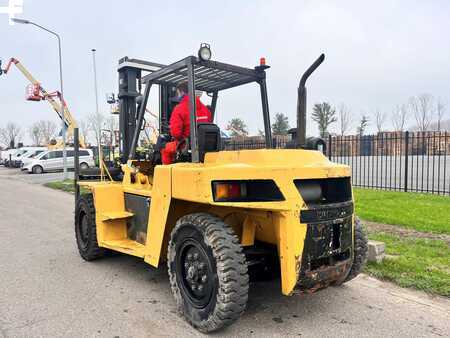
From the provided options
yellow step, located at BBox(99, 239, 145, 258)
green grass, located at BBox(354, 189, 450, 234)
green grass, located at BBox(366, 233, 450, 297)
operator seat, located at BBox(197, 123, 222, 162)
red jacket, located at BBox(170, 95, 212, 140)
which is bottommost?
green grass, located at BBox(366, 233, 450, 297)

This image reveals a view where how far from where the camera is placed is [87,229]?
553 cm

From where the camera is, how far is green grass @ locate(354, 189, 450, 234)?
7059 mm

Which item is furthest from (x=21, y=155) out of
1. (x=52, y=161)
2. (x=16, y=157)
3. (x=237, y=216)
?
(x=237, y=216)

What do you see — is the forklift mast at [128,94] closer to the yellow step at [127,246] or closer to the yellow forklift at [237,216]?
the yellow forklift at [237,216]

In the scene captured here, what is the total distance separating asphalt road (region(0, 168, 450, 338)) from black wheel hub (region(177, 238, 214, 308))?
282 millimetres

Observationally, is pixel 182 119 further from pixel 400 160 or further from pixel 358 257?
pixel 400 160

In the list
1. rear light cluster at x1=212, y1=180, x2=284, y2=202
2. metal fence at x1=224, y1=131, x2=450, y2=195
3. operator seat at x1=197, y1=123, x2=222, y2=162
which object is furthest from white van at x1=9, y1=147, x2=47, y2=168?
rear light cluster at x1=212, y1=180, x2=284, y2=202

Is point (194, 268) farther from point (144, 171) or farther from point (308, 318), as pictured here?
point (144, 171)

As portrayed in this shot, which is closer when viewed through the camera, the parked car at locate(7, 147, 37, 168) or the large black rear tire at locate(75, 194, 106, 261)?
the large black rear tire at locate(75, 194, 106, 261)

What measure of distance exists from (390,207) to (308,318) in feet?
19.1

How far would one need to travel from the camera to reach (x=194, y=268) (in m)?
3.59

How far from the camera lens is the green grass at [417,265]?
445 centimetres

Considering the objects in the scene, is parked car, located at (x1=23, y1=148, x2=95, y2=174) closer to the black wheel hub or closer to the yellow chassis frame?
the yellow chassis frame

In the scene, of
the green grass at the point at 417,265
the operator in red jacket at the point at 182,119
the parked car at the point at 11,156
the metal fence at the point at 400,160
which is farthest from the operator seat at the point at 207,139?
the parked car at the point at 11,156
